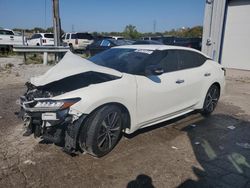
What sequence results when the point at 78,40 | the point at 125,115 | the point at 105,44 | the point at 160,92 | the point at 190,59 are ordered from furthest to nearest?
the point at 78,40, the point at 105,44, the point at 190,59, the point at 160,92, the point at 125,115

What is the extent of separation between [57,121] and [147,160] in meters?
1.39

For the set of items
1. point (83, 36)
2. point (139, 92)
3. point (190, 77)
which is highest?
point (83, 36)

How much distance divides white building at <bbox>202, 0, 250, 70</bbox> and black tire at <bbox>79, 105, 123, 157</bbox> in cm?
1021

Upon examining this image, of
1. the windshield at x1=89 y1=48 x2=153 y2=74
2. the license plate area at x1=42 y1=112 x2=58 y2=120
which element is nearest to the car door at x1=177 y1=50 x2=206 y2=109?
the windshield at x1=89 y1=48 x2=153 y2=74

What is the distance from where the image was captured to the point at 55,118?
10.6 ft

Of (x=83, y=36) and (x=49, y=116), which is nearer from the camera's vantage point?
(x=49, y=116)

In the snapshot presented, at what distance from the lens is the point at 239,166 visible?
11.7 feet

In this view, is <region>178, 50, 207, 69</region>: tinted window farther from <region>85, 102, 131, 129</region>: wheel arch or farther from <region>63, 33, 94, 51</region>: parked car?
<region>63, 33, 94, 51</region>: parked car

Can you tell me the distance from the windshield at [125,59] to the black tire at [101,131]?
31.6 inches

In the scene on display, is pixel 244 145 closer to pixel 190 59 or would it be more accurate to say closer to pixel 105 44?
pixel 190 59

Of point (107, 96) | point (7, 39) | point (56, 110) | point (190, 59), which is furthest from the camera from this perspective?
point (7, 39)

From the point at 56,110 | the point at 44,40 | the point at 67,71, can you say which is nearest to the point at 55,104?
the point at 56,110

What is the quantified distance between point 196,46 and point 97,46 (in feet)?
22.4

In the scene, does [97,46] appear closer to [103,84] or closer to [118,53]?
[118,53]
